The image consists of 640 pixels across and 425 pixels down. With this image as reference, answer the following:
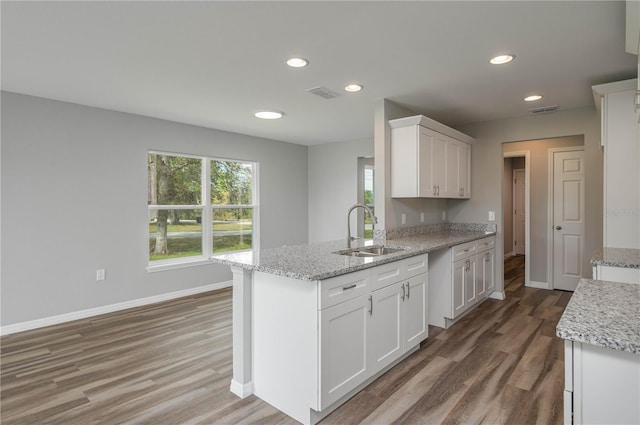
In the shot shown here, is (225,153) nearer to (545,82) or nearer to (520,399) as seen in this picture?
(545,82)

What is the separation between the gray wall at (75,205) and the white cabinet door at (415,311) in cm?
327

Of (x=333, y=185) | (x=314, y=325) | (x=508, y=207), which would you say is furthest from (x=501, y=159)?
(x=314, y=325)

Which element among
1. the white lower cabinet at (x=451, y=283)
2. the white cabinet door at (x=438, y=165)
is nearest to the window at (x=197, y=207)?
the white cabinet door at (x=438, y=165)

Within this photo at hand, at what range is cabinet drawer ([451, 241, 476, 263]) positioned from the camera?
350 cm

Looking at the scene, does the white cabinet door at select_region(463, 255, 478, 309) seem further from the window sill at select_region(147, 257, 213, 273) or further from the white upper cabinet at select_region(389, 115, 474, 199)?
the window sill at select_region(147, 257, 213, 273)

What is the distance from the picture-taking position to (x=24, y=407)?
221 cm

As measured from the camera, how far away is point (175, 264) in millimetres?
4754

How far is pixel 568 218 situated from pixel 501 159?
1.40 m

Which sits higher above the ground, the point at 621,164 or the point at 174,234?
the point at 621,164

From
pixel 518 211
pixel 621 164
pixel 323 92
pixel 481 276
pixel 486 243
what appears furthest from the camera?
pixel 518 211

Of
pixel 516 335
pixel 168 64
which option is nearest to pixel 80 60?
pixel 168 64

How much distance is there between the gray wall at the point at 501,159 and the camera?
3.96 meters

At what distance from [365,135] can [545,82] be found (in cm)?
286

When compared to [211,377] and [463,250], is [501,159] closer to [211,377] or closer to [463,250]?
[463,250]
